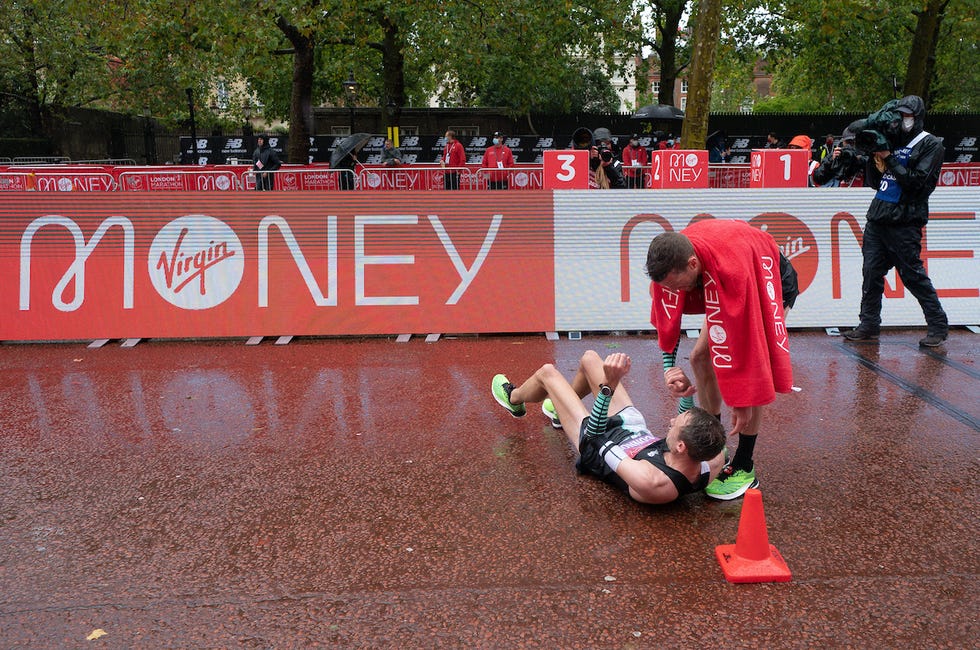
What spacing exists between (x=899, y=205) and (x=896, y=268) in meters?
0.61

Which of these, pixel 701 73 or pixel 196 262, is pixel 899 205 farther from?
pixel 701 73

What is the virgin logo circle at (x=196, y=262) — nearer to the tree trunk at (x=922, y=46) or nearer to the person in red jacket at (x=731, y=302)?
the person in red jacket at (x=731, y=302)

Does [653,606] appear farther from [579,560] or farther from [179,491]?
[179,491]

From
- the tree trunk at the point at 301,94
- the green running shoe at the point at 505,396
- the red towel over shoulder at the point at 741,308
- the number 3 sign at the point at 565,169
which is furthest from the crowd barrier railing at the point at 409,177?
the red towel over shoulder at the point at 741,308

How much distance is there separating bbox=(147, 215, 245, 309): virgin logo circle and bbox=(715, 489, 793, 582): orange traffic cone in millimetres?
6209

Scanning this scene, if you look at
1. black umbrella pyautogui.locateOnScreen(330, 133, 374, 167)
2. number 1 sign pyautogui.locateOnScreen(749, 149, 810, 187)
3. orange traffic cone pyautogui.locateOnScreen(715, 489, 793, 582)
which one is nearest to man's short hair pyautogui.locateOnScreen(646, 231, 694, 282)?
orange traffic cone pyautogui.locateOnScreen(715, 489, 793, 582)

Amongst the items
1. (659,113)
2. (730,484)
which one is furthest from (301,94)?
(730,484)

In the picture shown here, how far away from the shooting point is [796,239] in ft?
28.1

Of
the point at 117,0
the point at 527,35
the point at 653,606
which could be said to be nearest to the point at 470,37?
the point at 527,35

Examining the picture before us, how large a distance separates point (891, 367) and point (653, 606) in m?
4.74

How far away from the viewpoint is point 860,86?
37.0 meters

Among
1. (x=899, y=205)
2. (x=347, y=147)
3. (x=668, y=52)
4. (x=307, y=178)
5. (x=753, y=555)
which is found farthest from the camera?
(x=668, y=52)

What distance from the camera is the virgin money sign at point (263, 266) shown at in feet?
27.5

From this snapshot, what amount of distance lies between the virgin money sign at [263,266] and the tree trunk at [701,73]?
7.56 meters
